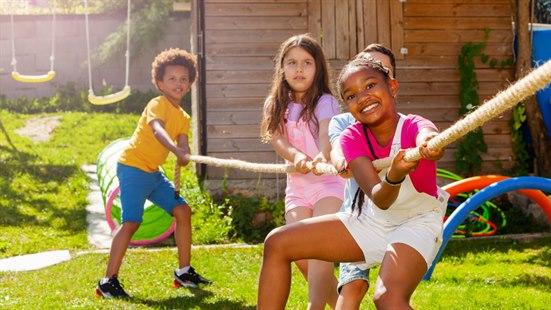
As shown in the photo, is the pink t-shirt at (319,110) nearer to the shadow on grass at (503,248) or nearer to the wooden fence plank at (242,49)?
the shadow on grass at (503,248)

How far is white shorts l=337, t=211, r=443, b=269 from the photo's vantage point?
134 inches

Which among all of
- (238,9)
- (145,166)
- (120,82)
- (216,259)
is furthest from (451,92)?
(120,82)

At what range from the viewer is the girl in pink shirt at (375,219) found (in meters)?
3.33

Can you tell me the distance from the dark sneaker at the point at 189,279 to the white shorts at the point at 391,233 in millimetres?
2922

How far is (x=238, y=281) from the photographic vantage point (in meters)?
6.65

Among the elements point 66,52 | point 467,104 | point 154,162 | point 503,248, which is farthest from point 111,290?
point 66,52

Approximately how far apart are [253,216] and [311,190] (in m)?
4.54

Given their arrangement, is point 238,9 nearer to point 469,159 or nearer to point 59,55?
point 469,159

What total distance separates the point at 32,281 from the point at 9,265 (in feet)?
3.55

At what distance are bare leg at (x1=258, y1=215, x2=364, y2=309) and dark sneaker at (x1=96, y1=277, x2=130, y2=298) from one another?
8.74 feet

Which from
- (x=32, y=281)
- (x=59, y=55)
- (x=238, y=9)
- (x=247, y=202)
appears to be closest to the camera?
(x=32, y=281)

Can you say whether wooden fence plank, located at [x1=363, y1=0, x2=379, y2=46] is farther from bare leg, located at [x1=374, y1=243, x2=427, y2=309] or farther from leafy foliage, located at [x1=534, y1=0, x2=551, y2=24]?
bare leg, located at [x1=374, y1=243, x2=427, y2=309]

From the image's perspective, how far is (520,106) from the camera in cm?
996

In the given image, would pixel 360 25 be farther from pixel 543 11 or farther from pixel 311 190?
pixel 311 190
